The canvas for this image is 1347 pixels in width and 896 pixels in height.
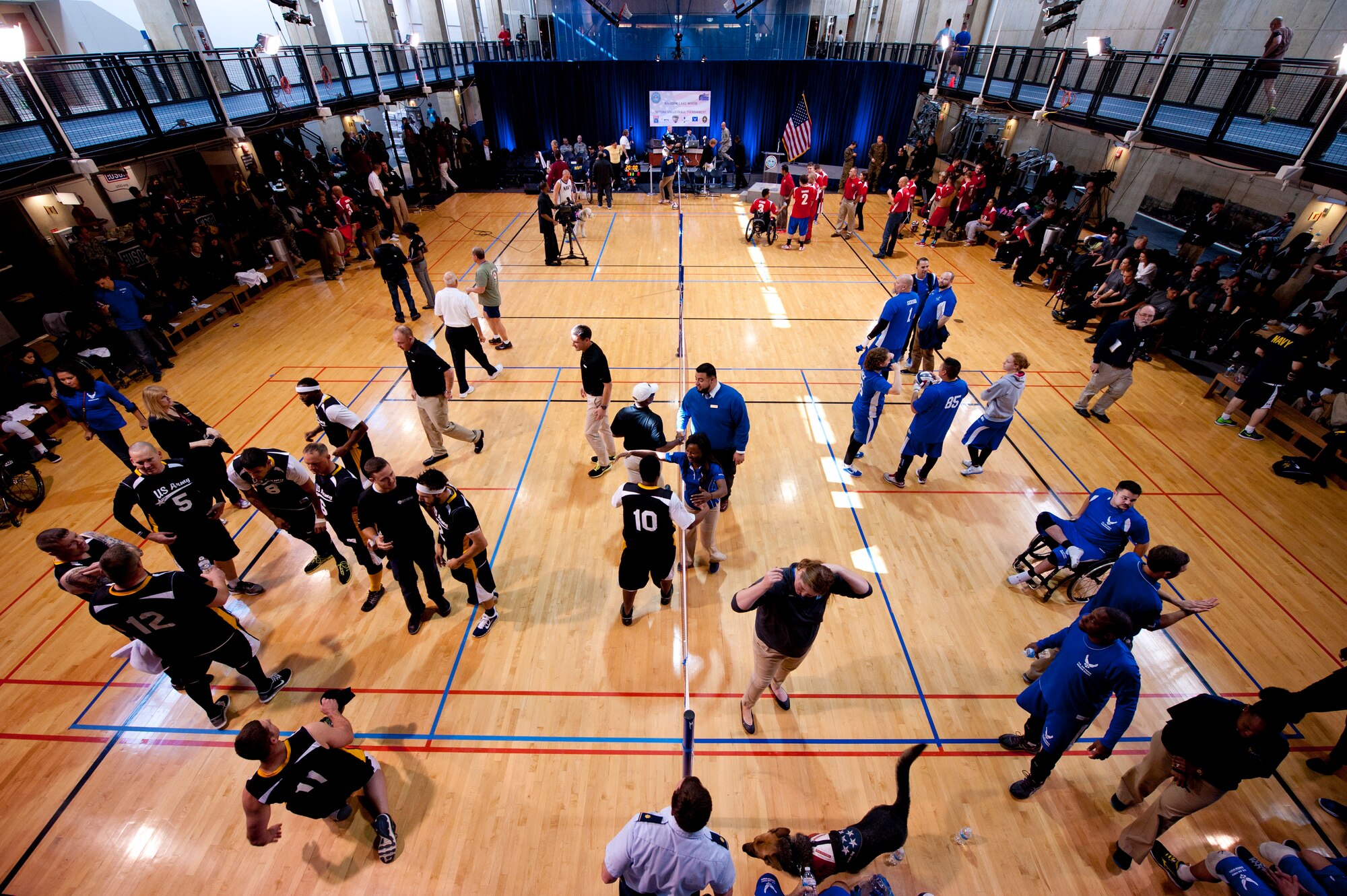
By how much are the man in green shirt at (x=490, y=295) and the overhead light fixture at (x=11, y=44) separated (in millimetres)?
6171

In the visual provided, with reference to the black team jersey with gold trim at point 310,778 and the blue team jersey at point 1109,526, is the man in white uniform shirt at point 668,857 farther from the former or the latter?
the blue team jersey at point 1109,526

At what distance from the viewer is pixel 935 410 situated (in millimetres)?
6055

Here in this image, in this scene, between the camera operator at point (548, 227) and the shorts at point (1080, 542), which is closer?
the shorts at point (1080, 542)

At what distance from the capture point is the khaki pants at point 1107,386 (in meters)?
7.79

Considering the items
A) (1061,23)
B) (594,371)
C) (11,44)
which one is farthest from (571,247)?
(1061,23)

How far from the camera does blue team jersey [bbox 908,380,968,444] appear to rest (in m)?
5.86

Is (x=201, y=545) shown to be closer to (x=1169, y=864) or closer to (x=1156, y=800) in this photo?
(x=1156, y=800)

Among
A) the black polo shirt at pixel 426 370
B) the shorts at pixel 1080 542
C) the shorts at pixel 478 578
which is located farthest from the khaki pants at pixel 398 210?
the shorts at pixel 1080 542

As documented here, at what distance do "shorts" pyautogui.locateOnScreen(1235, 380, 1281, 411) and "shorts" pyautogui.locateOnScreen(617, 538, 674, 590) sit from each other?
9264 mm

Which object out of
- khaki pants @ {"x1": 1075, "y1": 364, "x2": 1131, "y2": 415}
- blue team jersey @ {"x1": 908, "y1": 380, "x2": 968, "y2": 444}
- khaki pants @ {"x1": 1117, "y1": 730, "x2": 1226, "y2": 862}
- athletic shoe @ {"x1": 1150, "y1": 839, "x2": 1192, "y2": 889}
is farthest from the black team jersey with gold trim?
khaki pants @ {"x1": 1075, "y1": 364, "x2": 1131, "y2": 415}

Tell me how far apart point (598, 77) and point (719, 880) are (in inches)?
1040

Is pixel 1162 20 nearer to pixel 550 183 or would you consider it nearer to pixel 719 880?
pixel 550 183

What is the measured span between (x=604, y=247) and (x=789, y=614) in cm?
1338

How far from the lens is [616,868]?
2.59 m
